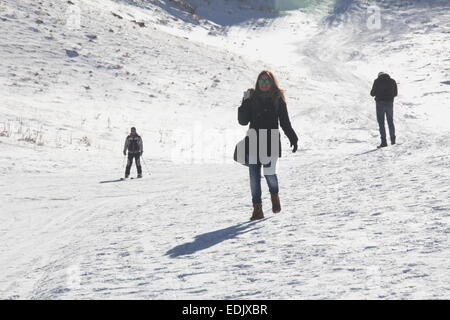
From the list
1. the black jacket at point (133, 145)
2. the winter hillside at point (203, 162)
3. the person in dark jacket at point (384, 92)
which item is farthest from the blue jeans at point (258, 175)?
the black jacket at point (133, 145)

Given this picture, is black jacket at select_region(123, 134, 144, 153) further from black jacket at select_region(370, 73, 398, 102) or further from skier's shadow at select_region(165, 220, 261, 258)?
skier's shadow at select_region(165, 220, 261, 258)

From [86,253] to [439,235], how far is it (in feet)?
13.5

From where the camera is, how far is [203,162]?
1920 cm

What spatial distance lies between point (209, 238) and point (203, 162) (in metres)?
12.3

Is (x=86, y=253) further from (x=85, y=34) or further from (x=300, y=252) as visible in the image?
(x=85, y=34)

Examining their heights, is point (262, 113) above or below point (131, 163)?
below

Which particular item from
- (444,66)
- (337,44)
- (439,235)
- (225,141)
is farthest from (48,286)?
(337,44)

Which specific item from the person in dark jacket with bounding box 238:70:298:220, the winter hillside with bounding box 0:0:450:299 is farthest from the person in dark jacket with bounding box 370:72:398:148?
the person in dark jacket with bounding box 238:70:298:220

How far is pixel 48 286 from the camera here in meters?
5.62

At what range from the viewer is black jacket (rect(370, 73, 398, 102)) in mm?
13906

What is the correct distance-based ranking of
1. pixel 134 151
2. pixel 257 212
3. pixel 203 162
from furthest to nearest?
pixel 203 162, pixel 134 151, pixel 257 212

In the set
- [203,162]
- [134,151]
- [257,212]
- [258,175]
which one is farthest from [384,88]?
[258,175]

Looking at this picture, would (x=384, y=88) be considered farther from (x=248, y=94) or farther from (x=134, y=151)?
(x=248, y=94)

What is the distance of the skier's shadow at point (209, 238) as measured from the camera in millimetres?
6426
